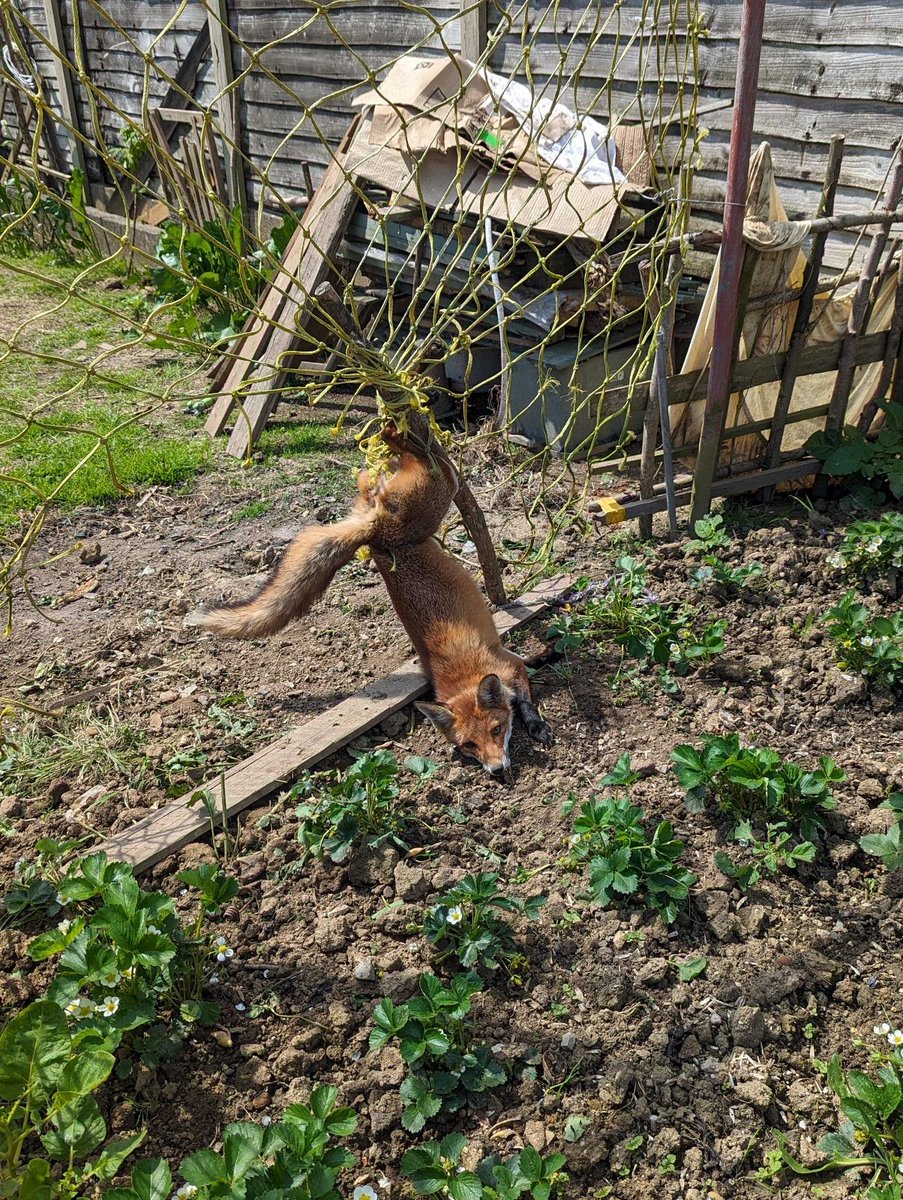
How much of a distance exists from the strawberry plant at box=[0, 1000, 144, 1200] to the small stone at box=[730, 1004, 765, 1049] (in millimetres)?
1602

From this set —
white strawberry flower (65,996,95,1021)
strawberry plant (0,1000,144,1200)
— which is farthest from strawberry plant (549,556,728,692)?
strawberry plant (0,1000,144,1200)

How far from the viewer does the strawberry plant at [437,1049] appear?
241 cm

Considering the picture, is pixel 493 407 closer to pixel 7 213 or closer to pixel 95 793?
pixel 95 793

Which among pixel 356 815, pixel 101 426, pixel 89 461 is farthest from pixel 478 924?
pixel 101 426

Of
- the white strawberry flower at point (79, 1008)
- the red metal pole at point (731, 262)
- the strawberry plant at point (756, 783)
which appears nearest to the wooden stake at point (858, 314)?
the red metal pole at point (731, 262)

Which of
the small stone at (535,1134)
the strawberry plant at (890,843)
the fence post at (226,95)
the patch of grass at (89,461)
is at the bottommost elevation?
the patch of grass at (89,461)

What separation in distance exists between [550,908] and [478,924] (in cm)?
33

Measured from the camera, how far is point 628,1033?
8.57ft

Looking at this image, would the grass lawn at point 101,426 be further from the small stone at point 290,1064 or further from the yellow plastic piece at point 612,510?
the small stone at point 290,1064

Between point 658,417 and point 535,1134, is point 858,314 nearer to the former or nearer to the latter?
point 658,417

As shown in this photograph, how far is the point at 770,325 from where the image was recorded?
483 centimetres

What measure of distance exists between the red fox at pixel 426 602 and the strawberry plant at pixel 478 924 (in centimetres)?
90

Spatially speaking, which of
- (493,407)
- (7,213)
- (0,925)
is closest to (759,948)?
(0,925)

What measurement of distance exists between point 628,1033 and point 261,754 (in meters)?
1.74
